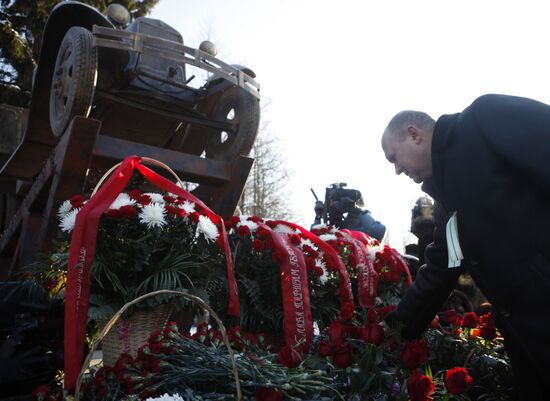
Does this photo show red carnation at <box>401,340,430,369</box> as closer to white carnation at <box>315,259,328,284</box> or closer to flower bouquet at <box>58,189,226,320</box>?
flower bouquet at <box>58,189,226,320</box>

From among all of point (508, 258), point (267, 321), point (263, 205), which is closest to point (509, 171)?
point (508, 258)

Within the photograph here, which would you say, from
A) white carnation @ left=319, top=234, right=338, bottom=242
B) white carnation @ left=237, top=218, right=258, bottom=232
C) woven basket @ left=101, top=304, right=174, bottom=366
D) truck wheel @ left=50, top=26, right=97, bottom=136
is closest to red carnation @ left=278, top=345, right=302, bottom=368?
woven basket @ left=101, top=304, right=174, bottom=366

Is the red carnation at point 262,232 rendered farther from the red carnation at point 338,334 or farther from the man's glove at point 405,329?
the red carnation at point 338,334

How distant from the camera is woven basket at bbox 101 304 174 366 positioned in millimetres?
2082

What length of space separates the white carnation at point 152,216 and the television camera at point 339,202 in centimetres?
301

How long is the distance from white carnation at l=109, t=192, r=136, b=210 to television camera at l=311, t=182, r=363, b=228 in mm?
3007

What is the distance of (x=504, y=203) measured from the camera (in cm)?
154

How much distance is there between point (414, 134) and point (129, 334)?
4.81 ft

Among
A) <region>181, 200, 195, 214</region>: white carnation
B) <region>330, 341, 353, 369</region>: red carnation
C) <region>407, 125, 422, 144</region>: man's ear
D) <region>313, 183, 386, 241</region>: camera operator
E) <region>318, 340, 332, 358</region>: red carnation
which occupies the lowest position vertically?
<region>313, 183, 386, 241</region>: camera operator

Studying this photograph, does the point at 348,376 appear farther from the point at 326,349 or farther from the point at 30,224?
the point at 30,224

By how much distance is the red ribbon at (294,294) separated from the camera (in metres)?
2.31

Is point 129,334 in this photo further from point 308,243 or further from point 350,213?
point 350,213

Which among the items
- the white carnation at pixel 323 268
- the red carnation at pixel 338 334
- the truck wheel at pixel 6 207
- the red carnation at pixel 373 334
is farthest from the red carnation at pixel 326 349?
the truck wheel at pixel 6 207

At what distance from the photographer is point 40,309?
2160mm
